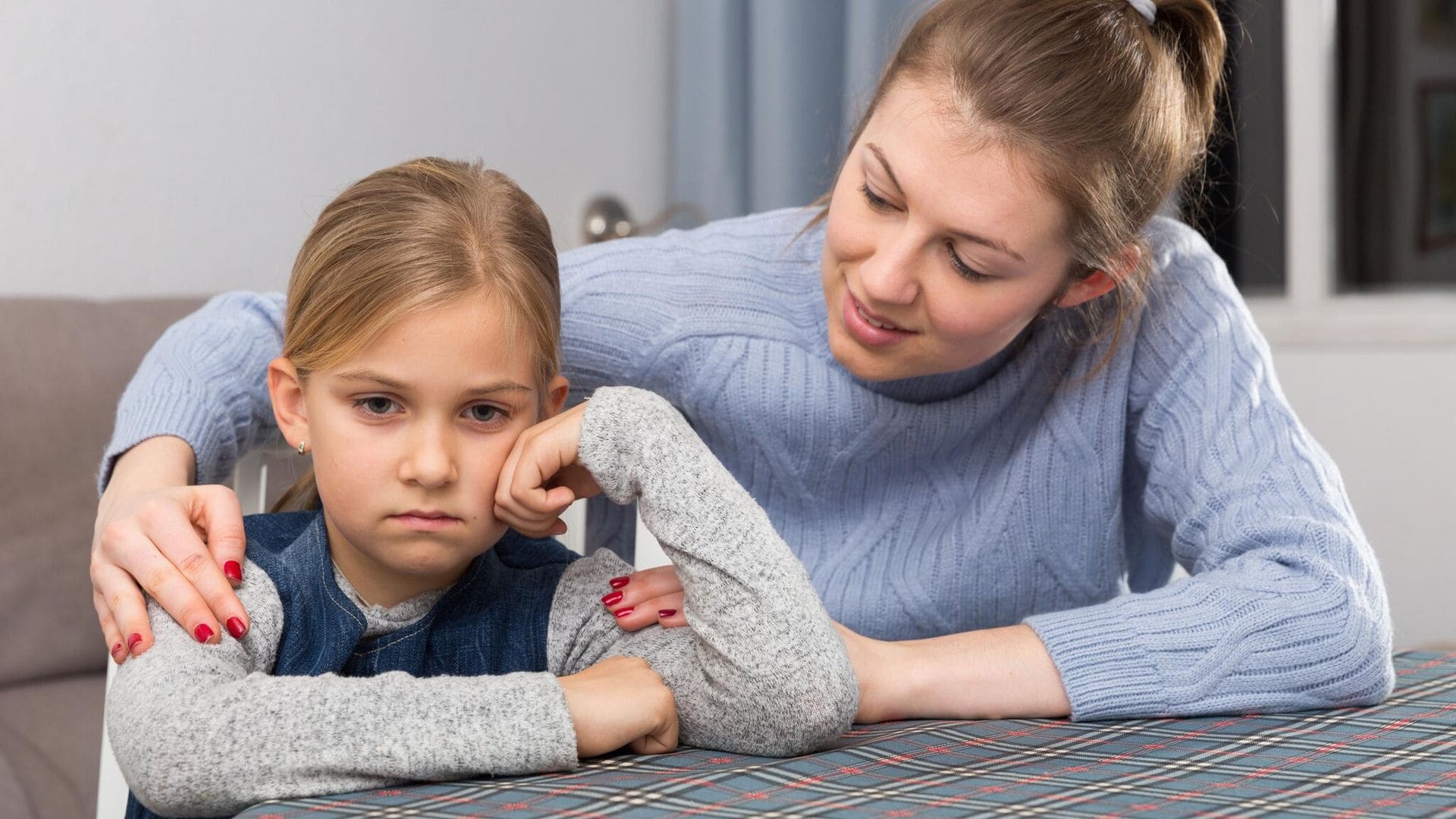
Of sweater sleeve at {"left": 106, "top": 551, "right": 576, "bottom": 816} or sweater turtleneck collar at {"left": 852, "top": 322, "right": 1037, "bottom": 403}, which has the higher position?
sweater turtleneck collar at {"left": 852, "top": 322, "right": 1037, "bottom": 403}

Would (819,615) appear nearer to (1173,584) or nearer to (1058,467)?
(1173,584)

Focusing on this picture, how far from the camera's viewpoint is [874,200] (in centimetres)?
112

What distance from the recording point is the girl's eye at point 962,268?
3.60 ft

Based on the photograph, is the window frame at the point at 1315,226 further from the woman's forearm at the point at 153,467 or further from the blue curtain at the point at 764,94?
the woman's forearm at the point at 153,467

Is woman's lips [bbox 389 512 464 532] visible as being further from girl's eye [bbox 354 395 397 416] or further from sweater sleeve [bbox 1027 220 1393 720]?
sweater sleeve [bbox 1027 220 1393 720]

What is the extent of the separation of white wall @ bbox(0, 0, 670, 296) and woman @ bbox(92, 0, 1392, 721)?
519mm

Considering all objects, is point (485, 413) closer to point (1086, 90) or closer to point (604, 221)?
point (1086, 90)

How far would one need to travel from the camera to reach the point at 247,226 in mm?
1860

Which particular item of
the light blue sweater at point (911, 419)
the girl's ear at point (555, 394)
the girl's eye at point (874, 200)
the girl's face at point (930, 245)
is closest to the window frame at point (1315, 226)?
the light blue sweater at point (911, 419)

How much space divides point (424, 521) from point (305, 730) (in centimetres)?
18

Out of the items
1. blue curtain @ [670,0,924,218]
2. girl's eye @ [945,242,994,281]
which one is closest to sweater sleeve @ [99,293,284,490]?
girl's eye @ [945,242,994,281]

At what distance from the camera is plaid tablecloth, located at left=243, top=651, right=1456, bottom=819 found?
2.42 ft

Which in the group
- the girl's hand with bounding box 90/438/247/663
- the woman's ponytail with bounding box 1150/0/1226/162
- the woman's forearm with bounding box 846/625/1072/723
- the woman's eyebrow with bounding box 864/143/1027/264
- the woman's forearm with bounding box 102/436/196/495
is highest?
the woman's ponytail with bounding box 1150/0/1226/162

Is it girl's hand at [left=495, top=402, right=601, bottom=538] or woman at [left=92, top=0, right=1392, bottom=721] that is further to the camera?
woman at [left=92, top=0, right=1392, bottom=721]
